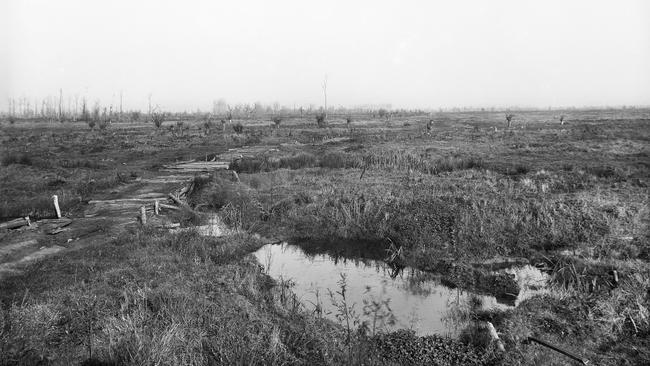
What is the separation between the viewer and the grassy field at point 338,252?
7156 millimetres

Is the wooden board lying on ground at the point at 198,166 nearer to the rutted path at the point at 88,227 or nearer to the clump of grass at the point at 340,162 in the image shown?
the rutted path at the point at 88,227

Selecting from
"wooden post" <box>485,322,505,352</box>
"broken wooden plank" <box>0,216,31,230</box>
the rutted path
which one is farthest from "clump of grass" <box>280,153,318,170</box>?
"wooden post" <box>485,322,505,352</box>

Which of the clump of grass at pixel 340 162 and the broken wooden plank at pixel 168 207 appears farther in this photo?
the clump of grass at pixel 340 162

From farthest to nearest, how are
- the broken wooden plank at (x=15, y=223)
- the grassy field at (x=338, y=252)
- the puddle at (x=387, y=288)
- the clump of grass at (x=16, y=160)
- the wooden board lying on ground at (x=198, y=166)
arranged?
the clump of grass at (x=16, y=160) < the wooden board lying on ground at (x=198, y=166) < the broken wooden plank at (x=15, y=223) < the puddle at (x=387, y=288) < the grassy field at (x=338, y=252)

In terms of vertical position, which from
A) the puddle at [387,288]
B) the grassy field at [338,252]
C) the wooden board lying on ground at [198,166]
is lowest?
the puddle at [387,288]

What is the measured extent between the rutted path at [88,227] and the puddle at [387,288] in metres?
5.05

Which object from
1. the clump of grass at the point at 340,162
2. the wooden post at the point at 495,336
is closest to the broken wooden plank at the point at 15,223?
the wooden post at the point at 495,336

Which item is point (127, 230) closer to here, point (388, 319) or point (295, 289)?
point (295, 289)

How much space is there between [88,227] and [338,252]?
8.24 metres

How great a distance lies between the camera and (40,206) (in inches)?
610

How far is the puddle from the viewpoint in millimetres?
9086

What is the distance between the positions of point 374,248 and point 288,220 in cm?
355

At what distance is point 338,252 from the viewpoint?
13.4 metres

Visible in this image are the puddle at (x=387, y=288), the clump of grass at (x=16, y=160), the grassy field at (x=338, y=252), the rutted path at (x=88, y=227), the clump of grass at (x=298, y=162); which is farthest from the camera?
the clump of grass at (x=298, y=162)
